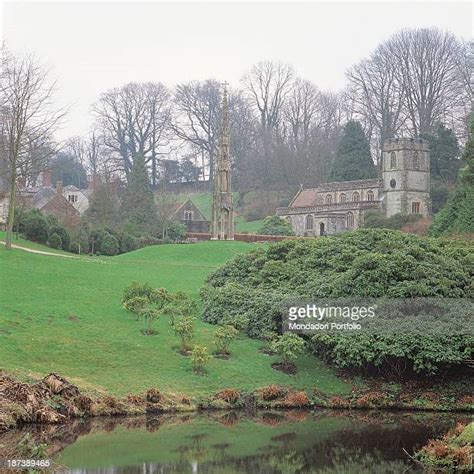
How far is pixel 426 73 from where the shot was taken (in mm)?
72938

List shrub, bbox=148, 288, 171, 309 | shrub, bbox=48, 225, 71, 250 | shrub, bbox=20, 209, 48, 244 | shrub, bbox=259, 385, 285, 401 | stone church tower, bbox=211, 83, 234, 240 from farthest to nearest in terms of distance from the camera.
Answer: stone church tower, bbox=211, 83, 234, 240 < shrub, bbox=48, 225, 71, 250 < shrub, bbox=20, 209, 48, 244 < shrub, bbox=148, 288, 171, 309 < shrub, bbox=259, 385, 285, 401

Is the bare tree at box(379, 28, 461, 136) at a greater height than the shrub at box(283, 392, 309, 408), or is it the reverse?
the bare tree at box(379, 28, 461, 136)

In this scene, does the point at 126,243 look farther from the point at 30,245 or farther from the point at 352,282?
the point at 352,282

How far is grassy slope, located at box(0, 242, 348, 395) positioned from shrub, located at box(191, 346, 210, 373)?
25cm

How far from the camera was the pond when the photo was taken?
13.6 meters

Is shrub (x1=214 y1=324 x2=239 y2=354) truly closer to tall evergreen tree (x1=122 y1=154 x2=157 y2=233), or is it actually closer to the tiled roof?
tall evergreen tree (x1=122 y1=154 x2=157 y2=233)

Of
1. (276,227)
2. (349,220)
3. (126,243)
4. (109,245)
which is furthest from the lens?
(349,220)

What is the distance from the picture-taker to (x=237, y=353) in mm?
21984

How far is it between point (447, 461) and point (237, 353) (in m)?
9.33

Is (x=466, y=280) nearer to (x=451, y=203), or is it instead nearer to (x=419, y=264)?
(x=419, y=264)

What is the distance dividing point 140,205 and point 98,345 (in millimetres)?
41241

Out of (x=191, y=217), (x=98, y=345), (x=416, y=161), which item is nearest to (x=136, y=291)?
(x=98, y=345)

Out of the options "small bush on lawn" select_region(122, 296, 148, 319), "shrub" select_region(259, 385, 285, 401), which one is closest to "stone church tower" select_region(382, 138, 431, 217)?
"small bush on lawn" select_region(122, 296, 148, 319)

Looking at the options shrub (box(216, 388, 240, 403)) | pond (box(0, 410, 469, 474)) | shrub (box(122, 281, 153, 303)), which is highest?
shrub (box(122, 281, 153, 303))
